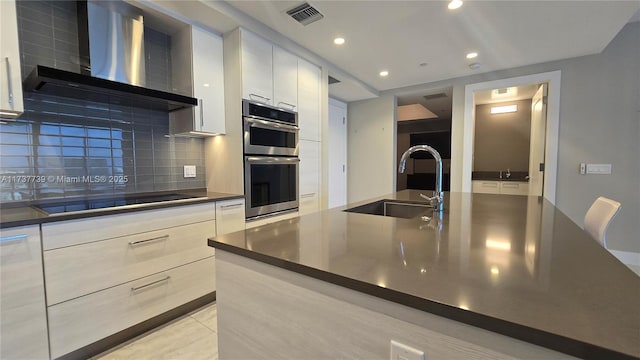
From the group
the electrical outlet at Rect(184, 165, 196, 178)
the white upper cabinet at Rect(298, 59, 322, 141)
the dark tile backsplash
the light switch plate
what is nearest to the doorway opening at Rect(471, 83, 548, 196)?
the light switch plate

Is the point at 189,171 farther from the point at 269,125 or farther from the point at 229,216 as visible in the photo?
the point at 269,125

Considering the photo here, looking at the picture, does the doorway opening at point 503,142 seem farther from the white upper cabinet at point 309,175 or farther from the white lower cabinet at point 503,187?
the white upper cabinet at point 309,175

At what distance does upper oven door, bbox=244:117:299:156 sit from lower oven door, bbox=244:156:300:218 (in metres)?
0.07

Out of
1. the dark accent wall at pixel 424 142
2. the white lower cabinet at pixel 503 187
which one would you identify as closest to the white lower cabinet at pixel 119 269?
the white lower cabinet at pixel 503 187

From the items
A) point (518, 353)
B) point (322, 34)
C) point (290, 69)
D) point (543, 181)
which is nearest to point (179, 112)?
point (290, 69)

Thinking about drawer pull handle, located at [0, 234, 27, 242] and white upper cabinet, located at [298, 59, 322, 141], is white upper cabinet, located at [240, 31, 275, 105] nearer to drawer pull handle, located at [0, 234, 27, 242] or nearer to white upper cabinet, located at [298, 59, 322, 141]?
white upper cabinet, located at [298, 59, 322, 141]

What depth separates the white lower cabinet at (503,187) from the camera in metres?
4.69

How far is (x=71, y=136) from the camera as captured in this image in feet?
6.01

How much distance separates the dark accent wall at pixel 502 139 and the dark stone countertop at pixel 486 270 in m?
4.77

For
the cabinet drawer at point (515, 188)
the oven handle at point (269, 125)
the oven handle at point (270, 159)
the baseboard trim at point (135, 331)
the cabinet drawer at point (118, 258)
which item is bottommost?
the baseboard trim at point (135, 331)

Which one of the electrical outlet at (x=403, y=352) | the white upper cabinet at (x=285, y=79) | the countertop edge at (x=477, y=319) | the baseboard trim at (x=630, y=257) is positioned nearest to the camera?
the countertop edge at (x=477, y=319)

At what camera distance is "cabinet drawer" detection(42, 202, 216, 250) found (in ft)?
4.47

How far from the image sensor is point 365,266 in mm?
684

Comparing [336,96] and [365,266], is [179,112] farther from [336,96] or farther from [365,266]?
[336,96]
